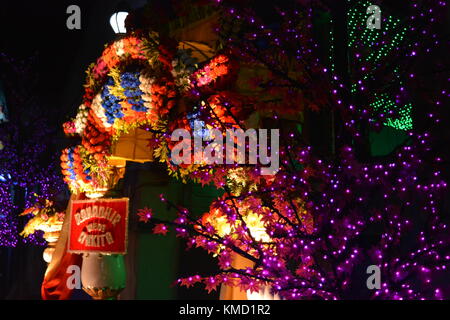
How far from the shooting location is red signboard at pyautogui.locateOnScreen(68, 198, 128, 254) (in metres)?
7.56

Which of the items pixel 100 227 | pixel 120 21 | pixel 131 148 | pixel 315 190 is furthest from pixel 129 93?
pixel 315 190

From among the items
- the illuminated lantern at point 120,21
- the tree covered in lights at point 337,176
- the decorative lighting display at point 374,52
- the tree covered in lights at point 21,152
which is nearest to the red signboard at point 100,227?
the tree covered in lights at point 337,176

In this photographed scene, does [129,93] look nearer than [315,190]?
No

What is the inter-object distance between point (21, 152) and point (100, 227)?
6.45m

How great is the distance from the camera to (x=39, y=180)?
1309 centimetres

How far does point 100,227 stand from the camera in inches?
303

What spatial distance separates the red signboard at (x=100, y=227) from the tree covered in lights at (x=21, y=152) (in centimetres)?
462

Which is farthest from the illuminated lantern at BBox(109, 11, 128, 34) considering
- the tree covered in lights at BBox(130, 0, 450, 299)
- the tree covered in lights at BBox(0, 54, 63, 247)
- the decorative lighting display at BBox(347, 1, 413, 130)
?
the tree covered in lights at BBox(0, 54, 63, 247)

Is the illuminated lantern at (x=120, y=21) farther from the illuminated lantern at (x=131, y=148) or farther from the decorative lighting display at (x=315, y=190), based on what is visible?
the decorative lighting display at (x=315, y=190)

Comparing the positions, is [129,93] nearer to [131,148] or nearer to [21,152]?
[131,148]

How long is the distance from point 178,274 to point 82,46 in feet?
20.8

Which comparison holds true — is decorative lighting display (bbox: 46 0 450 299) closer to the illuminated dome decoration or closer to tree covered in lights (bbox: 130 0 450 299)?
tree covered in lights (bbox: 130 0 450 299)

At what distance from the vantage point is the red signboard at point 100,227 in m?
7.56

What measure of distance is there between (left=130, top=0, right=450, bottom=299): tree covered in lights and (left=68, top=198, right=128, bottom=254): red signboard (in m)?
2.26
